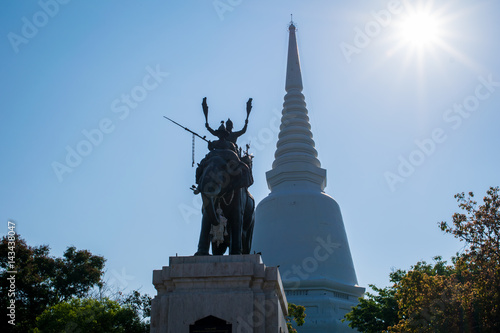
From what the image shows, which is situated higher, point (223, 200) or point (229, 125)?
point (229, 125)

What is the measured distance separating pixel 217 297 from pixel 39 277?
22.8 metres

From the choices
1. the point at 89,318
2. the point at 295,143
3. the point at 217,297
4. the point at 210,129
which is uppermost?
the point at 295,143

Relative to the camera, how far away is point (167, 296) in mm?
9930

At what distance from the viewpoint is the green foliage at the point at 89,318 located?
2425 centimetres

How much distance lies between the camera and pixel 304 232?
120ft

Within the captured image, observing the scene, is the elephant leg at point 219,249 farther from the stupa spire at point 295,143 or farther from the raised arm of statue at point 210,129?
the stupa spire at point 295,143

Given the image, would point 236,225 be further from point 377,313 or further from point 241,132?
point 377,313

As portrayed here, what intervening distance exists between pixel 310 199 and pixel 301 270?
5697 millimetres

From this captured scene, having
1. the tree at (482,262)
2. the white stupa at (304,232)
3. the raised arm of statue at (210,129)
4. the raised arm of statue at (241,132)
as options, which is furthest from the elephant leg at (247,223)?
the white stupa at (304,232)

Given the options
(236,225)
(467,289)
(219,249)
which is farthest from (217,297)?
(467,289)

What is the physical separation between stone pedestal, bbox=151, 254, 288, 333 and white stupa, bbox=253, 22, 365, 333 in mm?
22699

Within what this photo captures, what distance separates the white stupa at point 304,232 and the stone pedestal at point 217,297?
22.7 meters

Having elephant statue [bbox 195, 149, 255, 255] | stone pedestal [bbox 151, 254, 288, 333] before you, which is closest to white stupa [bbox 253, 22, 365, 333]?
elephant statue [bbox 195, 149, 255, 255]

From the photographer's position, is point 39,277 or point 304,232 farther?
point 304,232
